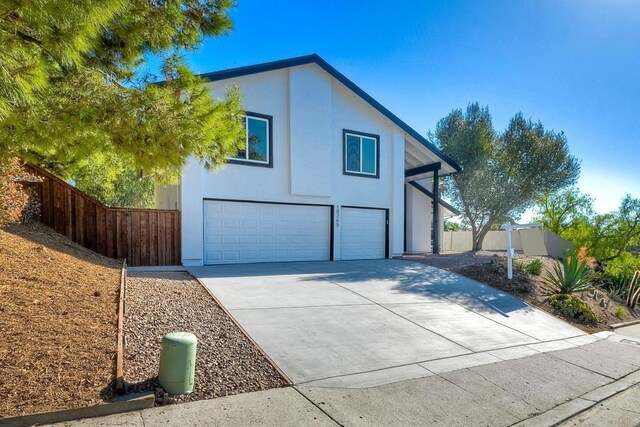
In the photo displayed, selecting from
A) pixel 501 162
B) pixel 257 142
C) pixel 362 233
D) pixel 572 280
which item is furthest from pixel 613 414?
pixel 501 162

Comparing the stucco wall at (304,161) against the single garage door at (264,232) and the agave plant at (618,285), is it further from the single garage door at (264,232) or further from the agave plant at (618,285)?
the agave plant at (618,285)

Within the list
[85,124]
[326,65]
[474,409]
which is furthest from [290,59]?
[474,409]

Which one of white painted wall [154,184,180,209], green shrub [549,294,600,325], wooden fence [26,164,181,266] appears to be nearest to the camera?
green shrub [549,294,600,325]

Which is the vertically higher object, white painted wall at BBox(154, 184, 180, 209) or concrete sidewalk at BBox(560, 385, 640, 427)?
white painted wall at BBox(154, 184, 180, 209)

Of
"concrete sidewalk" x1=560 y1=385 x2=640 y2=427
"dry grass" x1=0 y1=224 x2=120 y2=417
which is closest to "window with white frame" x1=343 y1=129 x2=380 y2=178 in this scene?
"dry grass" x1=0 y1=224 x2=120 y2=417

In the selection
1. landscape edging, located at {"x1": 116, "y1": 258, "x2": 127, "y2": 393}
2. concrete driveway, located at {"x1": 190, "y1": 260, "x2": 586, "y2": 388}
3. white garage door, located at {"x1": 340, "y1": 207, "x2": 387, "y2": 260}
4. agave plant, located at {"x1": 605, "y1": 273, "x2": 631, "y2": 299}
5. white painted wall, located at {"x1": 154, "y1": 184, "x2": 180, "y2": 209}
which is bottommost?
agave plant, located at {"x1": 605, "y1": 273, "x2": 631, "y2": 299}

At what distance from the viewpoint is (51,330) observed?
425 cm

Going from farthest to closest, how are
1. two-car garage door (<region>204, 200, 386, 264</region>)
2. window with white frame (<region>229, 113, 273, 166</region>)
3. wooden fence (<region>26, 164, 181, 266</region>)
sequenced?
window with white frame (<region>229, 113, 273, 166</region>)
two-car garage door (<region>204, 200, 386, 264</region>)
wooden fence (<region>26, 164, 181, 266</region>)

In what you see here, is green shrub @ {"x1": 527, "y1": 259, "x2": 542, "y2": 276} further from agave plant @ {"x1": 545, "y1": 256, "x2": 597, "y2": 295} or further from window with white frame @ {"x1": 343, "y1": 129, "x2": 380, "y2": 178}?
window with white frame @ {"x1": 343, "y1": 129, "x2": 380, "y2": 178}

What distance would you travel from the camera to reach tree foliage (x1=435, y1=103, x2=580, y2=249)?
68.9 feet

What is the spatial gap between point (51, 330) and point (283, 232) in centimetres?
902

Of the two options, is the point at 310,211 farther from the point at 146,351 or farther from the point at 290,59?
the point at 146,351

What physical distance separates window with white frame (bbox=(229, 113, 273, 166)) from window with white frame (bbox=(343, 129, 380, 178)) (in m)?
3.23

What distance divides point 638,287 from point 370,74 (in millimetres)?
11369
